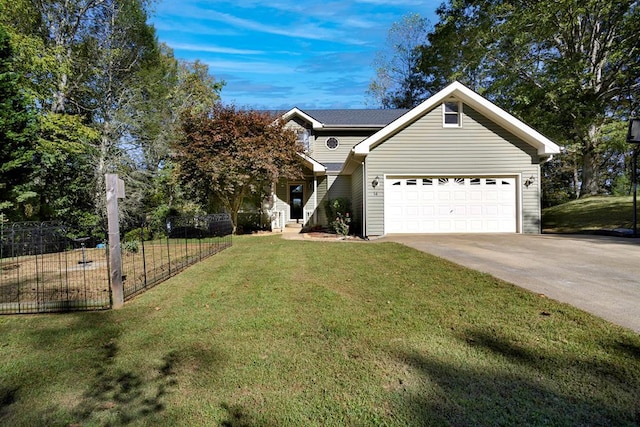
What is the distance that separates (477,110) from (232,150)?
9.28 meters

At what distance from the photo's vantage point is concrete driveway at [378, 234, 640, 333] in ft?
13.4

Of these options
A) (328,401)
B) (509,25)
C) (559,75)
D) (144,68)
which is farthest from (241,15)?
(328,401)

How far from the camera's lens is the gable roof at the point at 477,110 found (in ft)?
38.5

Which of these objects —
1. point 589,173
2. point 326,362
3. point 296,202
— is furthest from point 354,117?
point 326,362

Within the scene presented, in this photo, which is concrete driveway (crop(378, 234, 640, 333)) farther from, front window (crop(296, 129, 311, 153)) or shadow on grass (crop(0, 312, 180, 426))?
front window (crop(296, 129, 311, 153))

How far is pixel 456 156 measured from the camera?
12.3 meters

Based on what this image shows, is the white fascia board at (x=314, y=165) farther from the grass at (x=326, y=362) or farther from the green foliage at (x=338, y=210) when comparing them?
the grass at (x=326, y=362)

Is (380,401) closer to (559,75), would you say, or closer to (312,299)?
(312,299)

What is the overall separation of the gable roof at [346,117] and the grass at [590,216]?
30.7 feet

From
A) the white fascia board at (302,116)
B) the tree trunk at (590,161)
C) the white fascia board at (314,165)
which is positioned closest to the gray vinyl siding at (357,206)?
the white fascia board at (314,165)

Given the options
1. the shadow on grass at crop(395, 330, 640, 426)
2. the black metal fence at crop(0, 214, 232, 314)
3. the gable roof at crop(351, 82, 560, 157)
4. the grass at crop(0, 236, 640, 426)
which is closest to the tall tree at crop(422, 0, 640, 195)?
the gable roof at crop(351, 82, 560, 157)

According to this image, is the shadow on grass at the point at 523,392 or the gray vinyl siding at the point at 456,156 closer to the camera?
the shadow on grass at the point at 523,392

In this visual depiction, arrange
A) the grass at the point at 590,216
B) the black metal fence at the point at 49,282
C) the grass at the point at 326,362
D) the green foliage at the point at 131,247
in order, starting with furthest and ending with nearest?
1. the grass at the point at 590,216
2. the green foliage at the point at 131,247
3. the black metal fence at the point at 49,282
4. the grass at the point at 326,362

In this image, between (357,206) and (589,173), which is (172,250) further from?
(589,173)
